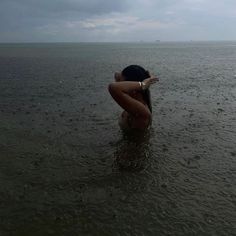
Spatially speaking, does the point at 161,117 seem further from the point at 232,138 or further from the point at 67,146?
the point at 67,146

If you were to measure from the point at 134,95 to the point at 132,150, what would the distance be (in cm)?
195

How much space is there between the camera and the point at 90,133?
1214 centimetres

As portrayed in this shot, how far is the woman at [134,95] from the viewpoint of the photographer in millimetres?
10180

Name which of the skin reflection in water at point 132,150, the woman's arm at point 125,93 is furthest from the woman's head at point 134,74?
the skin reflection in water at point 132,150

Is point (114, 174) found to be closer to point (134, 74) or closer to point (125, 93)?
point (125, 93)

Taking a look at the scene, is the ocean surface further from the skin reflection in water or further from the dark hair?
the dark hair

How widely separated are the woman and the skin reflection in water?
11.3 inches

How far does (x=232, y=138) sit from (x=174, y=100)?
789 cm

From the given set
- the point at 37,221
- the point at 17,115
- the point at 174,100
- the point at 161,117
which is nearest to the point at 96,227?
the point at 37,221

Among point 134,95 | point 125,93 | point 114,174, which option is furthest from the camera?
point 134,95

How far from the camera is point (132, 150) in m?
10.3

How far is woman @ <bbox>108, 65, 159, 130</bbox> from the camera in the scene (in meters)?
10.2

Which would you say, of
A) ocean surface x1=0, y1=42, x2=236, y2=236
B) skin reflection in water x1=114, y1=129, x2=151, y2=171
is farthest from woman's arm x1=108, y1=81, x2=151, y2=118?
ocean surface x1=0, y1=42, x2=236, y2=236

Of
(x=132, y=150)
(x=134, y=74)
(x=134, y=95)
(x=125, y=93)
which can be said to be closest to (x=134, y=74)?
(x=134, y=74)
